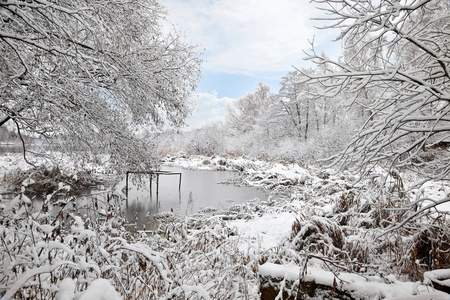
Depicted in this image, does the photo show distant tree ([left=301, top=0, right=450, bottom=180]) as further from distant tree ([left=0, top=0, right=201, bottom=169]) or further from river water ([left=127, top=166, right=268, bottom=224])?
river water ([left=127, top=166, right=268, bottom=224])

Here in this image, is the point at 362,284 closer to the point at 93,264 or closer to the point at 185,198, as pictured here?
the point at 93,264

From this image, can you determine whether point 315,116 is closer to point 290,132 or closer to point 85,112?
point 290,132

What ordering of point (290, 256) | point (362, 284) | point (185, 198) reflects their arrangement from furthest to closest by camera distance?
point (185, 198), point (290, 256), point (362, 284)

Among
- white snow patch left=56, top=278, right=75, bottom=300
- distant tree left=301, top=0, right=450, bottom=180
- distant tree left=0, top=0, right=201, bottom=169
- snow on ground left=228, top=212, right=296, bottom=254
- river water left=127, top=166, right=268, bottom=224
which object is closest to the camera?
white snow patch left=56, top=278, right=75, bottom=300

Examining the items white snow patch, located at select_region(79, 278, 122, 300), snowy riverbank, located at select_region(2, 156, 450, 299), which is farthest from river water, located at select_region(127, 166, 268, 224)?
white snow patch, located at select_region(79, 278, 122, 300)

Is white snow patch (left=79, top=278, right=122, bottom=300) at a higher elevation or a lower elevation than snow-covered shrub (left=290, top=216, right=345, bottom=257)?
higher

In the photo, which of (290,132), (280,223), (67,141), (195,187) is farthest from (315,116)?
(67,141)

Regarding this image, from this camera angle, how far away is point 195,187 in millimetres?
11445

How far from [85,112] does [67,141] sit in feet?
3.27

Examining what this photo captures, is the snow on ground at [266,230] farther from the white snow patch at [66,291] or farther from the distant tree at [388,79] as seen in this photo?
the white snow patch at [66,291]

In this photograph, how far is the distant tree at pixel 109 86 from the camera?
12.4 feet

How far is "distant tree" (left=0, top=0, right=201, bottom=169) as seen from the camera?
12.4ft

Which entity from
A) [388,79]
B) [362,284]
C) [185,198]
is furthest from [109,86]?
[362,284]

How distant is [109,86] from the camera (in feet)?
18.3
